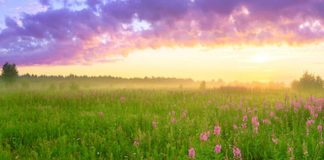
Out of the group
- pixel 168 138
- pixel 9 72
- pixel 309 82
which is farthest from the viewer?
pixel 9 72

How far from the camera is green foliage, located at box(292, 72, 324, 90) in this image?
24750mm

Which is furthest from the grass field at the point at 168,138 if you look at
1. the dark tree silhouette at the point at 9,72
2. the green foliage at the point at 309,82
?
the dark tree silhouette at the point at 9,72

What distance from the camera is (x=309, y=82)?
82.2 ft

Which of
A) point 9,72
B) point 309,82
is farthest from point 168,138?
point 9,72

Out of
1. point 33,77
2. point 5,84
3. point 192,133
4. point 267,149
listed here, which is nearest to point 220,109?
point 192,133

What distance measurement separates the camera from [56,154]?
553 cm

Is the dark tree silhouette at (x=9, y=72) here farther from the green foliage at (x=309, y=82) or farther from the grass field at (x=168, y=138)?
the grass field at (x=168, y=138)

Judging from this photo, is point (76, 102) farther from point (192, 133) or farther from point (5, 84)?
point (5, 84)

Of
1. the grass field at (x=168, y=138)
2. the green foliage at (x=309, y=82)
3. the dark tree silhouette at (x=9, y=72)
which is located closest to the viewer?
the grass field at (x=168, y=138)

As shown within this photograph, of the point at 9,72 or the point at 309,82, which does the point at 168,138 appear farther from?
the point at 9,72

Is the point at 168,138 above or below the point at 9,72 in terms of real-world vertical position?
below

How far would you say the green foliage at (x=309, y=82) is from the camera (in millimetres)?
24750

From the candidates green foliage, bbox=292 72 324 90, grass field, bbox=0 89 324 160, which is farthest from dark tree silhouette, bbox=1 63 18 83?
grass field, bbox=0 89 324 160

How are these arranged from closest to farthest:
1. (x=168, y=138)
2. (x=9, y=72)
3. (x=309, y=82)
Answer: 1. (x=168, y=138)
2. (x=309, y=82)
3. (x=9, y=72)
